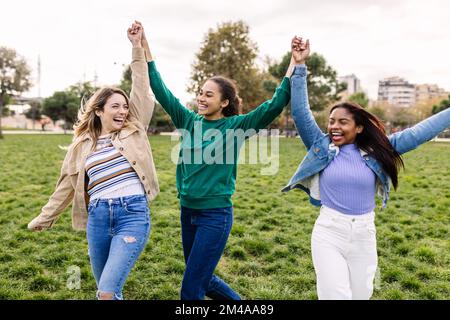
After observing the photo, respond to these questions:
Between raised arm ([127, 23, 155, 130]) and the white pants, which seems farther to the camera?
raised arm ([127, 23, 155, 130])

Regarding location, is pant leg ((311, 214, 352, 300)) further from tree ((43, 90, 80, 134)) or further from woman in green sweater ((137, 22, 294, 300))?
tree ((43, 90, 80, 134))

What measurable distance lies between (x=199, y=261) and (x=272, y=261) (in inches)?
97.7

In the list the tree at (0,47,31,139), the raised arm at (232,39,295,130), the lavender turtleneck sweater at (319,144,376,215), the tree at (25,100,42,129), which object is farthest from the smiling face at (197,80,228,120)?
the tree at (25,100,42,129)

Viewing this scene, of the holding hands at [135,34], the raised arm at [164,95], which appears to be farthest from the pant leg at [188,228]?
the holding hands at [135,34]

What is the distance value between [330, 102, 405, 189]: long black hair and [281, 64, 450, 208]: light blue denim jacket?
0.13 ft

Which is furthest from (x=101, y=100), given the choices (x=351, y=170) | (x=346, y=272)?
(x=346, y=272)

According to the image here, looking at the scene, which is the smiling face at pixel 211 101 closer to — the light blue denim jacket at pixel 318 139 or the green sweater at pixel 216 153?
the green sweater at pixel 216 153

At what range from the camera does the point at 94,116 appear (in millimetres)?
3529

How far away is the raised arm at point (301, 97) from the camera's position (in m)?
3.14

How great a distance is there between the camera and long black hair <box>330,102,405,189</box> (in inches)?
124

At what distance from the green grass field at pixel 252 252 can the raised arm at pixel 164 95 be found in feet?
6.05

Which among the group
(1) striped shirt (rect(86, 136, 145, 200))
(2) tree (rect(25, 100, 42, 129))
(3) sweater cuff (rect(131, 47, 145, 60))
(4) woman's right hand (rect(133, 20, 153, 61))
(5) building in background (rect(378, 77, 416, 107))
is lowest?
(1) striped shirt (rect(86, 136, 145, 200))

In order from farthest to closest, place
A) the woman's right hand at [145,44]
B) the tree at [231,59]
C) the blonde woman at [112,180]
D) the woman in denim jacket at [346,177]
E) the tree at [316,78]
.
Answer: the tree at [316,78], the tree at [231,59], the woman's right hand at [145,44], the blonde woman at [112,180], the woman in denim jacket at [346,177]

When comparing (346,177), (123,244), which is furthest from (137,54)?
(346,177)
